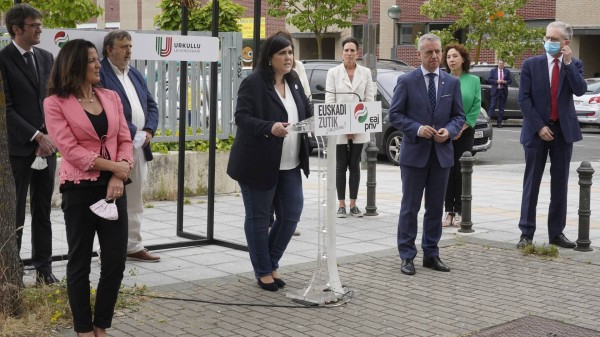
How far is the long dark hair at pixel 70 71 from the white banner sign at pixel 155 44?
2082mm

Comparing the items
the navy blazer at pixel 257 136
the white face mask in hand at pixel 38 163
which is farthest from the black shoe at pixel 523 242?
the white face mask in hand at pixel 38 163

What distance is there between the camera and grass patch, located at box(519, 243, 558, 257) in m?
8.80

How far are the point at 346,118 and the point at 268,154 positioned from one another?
2.14 feet

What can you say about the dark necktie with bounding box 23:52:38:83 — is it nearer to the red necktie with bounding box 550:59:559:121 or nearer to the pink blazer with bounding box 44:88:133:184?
the pink blazer with bounding box 44:88:133:184

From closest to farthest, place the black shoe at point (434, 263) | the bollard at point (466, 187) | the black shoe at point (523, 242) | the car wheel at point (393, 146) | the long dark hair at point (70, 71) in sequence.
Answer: the long dark hair at point (70, 71), the black shoe at point (434, 263), the black shoe at point (523, 242), the bollard at point (466, 187), the car wheel at point (393, 146)

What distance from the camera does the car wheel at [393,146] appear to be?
17.7 m

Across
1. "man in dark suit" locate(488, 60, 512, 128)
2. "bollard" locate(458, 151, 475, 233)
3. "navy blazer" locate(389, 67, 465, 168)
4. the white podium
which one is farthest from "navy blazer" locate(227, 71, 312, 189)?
"man in dark suit" locate(488, 60, 512, 128)

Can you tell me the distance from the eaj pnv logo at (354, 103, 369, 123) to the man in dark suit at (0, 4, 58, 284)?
230cm

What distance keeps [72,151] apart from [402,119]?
343 centimetres

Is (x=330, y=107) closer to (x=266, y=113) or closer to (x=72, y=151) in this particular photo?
(x=266, y=113)

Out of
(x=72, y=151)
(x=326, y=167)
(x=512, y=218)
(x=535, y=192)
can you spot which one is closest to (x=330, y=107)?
(x=326, y=167)

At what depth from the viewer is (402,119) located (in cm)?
809

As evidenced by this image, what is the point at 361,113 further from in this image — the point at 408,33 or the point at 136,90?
the point at 408,33

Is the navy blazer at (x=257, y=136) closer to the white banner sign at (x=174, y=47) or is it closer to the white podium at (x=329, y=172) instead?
the white podium at (x=329, y=172)
